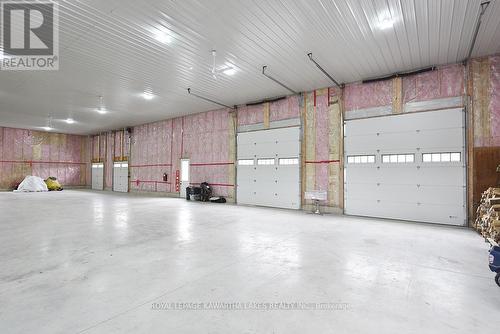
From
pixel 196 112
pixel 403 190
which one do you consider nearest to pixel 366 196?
pixel 403 190

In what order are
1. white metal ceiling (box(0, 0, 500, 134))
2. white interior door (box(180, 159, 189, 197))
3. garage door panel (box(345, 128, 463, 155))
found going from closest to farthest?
white metal ceiling (box(0, 0, 500, 134)) < garage door panel (box(345, 128, 463, 155)) < white interior door (box(180, 159, 189, 197))

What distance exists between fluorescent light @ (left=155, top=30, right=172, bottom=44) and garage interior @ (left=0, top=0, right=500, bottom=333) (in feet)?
0.18

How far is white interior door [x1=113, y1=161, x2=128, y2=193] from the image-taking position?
17.8m

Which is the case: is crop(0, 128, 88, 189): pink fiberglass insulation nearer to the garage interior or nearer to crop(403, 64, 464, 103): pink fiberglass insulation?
the garage interior

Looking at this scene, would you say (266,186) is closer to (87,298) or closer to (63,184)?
(87,298)

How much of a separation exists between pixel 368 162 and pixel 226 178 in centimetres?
629

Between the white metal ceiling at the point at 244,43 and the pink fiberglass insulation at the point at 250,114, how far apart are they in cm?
92

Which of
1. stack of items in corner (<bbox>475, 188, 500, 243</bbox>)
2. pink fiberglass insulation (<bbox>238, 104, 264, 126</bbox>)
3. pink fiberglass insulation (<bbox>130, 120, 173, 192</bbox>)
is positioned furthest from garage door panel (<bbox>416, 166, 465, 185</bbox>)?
pink fiberglass insulation (<bbox>130, 120, 173, 192</bbox>)

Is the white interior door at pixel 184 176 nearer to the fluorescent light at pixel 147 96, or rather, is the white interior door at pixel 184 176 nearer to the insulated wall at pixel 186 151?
the insulated wall at pixel 186 151

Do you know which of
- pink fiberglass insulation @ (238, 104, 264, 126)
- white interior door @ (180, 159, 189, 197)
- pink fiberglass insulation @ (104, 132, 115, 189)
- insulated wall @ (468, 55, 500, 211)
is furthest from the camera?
pink fiberglass insulation @ (104, 132, 115, 189)

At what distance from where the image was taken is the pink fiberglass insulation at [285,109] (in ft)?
33.2

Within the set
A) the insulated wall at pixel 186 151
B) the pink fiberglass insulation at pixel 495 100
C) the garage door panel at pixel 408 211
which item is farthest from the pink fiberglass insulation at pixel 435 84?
the insulated wall at pixel 186 151

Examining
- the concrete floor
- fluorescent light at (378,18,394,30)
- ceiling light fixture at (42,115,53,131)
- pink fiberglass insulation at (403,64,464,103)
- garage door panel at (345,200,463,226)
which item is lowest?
the concrete floor

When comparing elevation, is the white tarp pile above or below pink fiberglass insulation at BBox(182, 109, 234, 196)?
below
